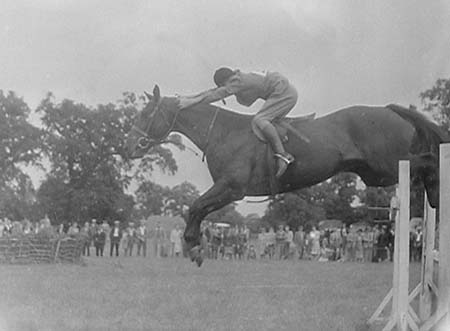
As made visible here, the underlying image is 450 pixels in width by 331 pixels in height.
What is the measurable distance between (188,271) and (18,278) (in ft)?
6.16

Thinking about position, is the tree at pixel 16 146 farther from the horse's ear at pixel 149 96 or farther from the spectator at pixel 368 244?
the spectator at pixel 368 244

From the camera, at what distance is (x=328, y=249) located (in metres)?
7.14

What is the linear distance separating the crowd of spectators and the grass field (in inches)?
5.3

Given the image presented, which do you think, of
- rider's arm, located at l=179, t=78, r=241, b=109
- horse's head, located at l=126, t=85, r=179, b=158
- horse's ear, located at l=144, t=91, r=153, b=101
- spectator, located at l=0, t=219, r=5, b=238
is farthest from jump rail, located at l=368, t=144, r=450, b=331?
spectator, located at l=0, t=219, r=5, b=238

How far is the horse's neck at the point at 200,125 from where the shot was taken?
5121 millimetres

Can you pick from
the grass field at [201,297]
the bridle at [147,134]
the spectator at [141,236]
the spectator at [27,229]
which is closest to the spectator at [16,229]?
the spectator at [27,229]

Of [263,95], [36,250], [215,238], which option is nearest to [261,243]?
[215,238]

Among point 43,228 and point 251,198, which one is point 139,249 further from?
point 251,198

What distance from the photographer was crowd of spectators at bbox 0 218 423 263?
560 cm

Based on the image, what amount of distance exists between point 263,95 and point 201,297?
5.76ft

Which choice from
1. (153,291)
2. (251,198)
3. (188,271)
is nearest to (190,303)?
(188,271)

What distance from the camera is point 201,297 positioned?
6020mm

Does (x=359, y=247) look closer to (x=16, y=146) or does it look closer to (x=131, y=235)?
(x=131, y=235)

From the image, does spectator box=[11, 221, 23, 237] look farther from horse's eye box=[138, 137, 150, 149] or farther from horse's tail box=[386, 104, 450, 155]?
horse's tail box=[386, 104, 450, 155]
